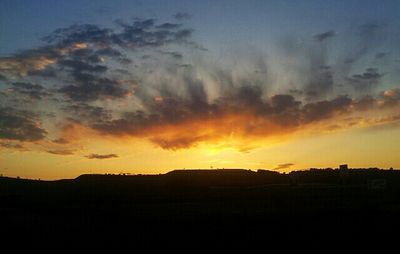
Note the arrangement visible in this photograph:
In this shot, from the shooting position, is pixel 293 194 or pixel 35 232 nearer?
pixel 35 232

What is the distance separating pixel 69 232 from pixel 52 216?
47.0 ft

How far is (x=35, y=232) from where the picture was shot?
109ft

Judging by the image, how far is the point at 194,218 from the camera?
129ft

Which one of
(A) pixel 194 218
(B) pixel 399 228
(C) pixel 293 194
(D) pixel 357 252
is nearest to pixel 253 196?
(C) pixel 293 194

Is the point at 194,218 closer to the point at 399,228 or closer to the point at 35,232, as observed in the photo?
the point at 35,232

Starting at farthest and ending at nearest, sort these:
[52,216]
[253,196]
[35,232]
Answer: [253,196]
[52,216]
[35,232]

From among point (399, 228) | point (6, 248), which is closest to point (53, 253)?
point (6, 248)

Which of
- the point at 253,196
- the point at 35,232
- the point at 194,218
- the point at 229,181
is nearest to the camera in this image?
the point at 35,232

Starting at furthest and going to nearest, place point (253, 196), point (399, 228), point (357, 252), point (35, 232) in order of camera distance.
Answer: point (253, 196)
point (35, 232)
point (399, 228)
point (357, 252)

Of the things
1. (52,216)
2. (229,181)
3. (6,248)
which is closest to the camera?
(6,248)

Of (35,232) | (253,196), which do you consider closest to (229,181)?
(253,196)

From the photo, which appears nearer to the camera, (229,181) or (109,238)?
(109,238)

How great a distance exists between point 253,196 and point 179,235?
35115 millimetres

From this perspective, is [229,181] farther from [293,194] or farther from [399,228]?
[399,228]
